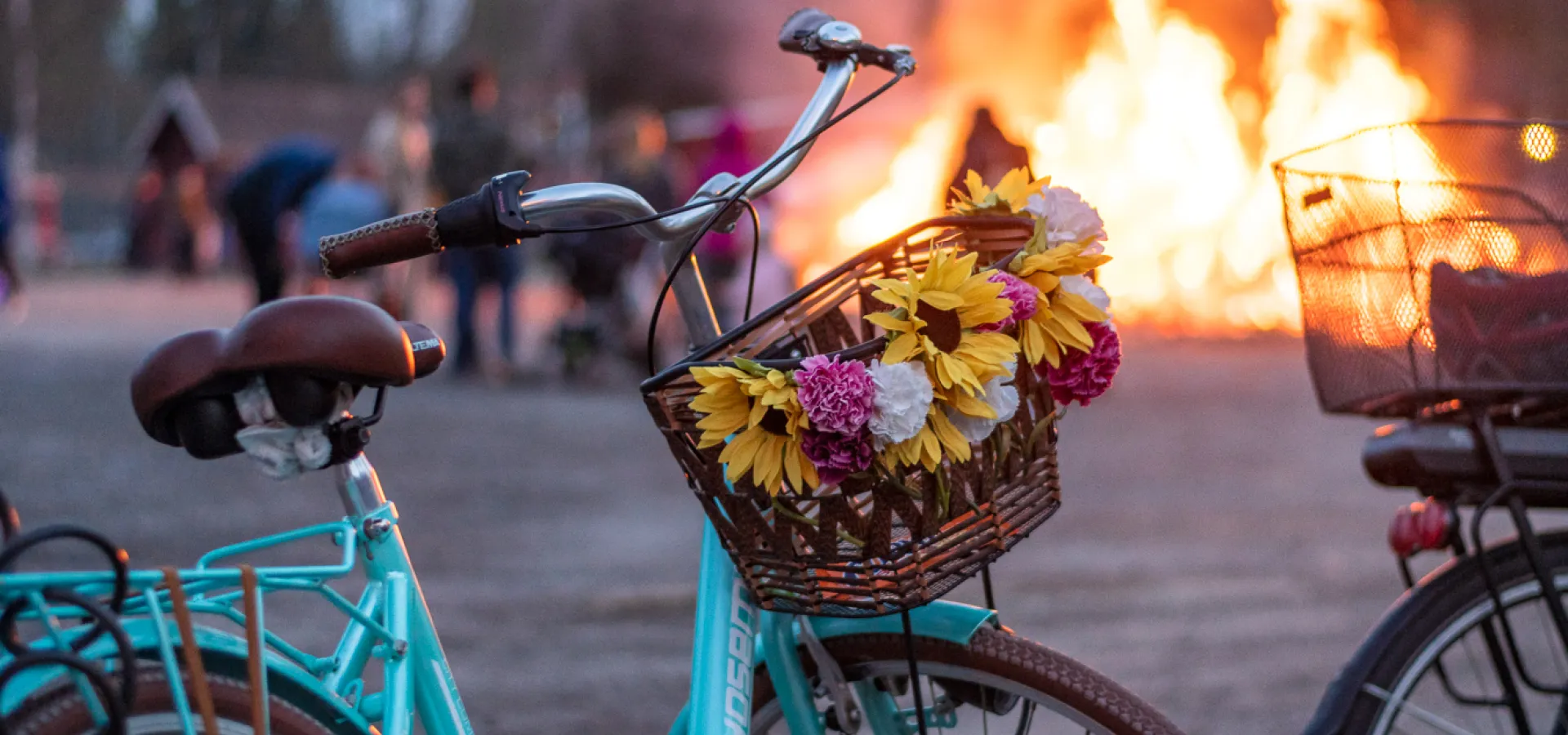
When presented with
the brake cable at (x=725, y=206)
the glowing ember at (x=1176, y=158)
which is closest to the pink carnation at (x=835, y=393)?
the brake cable at (x=725, y=206)

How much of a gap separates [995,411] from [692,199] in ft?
1.77

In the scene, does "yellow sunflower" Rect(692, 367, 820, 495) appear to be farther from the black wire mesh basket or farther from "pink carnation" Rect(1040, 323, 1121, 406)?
the black wire mesh basket

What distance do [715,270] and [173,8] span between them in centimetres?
5389

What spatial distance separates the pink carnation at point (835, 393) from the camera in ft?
5.95

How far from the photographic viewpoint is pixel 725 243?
1127 cm

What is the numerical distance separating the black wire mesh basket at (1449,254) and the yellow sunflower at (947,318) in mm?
897

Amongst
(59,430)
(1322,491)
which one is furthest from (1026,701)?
(59,430)

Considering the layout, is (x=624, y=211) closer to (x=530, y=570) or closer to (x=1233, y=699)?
(x=1233, y=699)

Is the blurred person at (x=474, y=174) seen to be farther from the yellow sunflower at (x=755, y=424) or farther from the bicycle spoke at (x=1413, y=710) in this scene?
the yellow sunflower at (x=755, y=424)

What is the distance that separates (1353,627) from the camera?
519cm

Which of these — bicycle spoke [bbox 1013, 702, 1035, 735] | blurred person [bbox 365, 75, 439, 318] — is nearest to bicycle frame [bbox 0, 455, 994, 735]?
bicycle spoke [bbox 1013, 702, 1035, 735]

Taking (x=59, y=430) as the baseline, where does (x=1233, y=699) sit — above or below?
below

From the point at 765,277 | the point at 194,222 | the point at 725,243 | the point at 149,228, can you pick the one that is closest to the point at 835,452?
the point at 765,277

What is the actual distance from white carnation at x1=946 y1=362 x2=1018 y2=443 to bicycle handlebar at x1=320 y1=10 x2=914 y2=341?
39 cm
